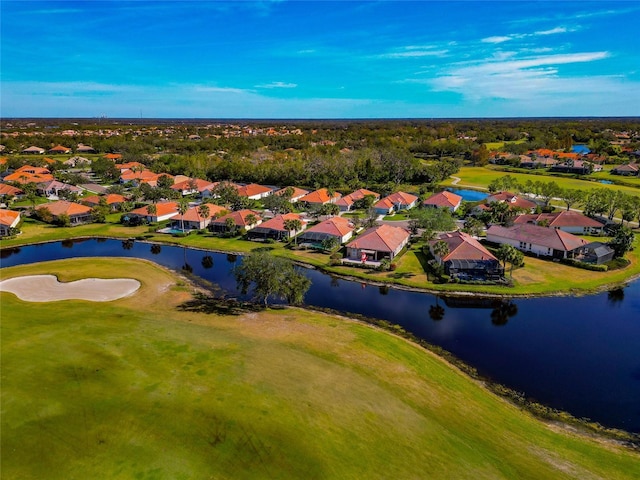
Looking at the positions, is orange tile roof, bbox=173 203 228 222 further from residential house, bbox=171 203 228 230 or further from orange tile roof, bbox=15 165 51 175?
orange tile roof, bbox=15 165 51 175

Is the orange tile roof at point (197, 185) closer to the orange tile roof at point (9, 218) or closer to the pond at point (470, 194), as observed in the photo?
the orange tile roof at point (9, 218)

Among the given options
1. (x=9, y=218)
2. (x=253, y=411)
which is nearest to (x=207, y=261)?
(x=253, y=411)

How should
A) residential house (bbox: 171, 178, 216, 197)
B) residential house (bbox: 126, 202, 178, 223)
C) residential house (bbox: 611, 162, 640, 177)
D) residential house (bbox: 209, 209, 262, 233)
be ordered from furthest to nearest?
residential house (bbox: 611, 162, 640, 177)
residential house (bbox: 171, 178, 216, 197)
residential house (bbox: 126, 202, 178, 223)
residential house (bbox: 209, 209, 262, 233)

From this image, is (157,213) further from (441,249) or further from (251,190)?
(441,249)

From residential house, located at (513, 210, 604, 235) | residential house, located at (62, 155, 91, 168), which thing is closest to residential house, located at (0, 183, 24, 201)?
residential house, located at (62, 155, 91, 168)

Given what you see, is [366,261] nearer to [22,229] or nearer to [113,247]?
[113,247]

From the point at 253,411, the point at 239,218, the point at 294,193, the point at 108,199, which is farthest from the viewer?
the point at 294,193

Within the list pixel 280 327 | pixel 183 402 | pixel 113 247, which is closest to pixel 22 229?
pixel 113 247
